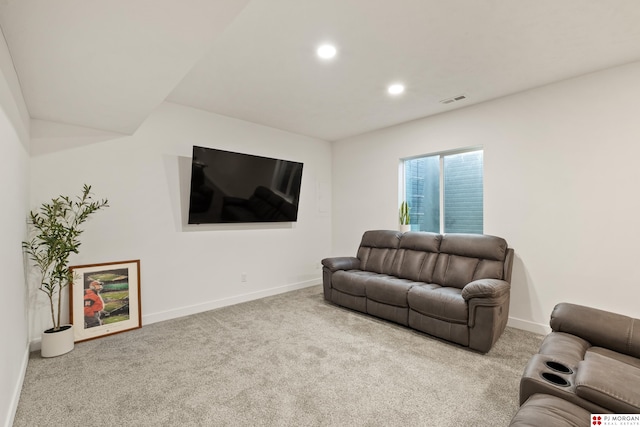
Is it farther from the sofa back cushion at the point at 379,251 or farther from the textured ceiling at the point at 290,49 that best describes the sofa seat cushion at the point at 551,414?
the sofa back cushion at the point at 379,251

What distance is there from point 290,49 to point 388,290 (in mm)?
2604

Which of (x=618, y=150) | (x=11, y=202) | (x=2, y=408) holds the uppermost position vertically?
(x=618, y=150)

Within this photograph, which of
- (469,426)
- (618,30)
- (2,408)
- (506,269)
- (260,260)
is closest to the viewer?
(2,408)

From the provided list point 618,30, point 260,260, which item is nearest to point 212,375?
point 260,260

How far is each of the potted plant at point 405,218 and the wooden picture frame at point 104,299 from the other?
3427 mm

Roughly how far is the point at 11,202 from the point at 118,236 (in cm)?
132

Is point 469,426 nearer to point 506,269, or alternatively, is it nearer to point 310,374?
point 310,374

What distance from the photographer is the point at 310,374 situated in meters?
2.34

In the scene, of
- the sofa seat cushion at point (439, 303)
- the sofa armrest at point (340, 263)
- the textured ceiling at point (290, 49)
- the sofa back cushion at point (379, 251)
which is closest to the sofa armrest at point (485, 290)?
the sofa seat cushion at point (439, 303)

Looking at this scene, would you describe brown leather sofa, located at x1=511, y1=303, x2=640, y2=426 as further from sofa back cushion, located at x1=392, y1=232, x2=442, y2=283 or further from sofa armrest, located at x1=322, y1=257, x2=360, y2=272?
sofa armrest, located at x1=322, y1=257, x2=360, y2=272

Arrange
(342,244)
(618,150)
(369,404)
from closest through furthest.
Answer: (369,404)
(618,150)
(342,244)

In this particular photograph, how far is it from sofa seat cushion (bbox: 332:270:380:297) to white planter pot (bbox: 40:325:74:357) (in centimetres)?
281

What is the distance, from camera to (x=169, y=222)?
3.65 metres

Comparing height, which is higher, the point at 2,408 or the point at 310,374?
the point at 2,408
